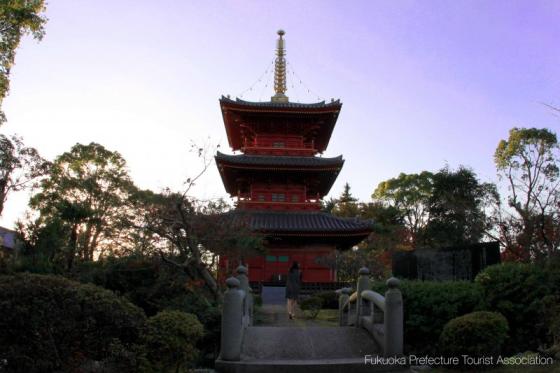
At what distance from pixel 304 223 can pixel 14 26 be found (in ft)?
55.6

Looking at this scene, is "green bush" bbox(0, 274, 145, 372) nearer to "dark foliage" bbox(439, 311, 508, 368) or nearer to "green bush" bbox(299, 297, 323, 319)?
"dark foliage" bbox(439, 311, 508, 368)

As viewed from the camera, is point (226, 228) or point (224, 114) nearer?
point (226, 228)

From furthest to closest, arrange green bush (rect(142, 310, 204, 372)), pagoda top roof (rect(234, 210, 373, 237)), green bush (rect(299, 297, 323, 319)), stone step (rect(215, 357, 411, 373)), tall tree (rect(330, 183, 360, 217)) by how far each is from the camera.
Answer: tall tree (rect(330, 183, 360, 217))
pagoda top roof (rect(234, 210, 373, 237))
green bush (rect(299, 297, 323, 319))
stone step (rect(215, 357, 411, 373))
green bush (rect(142, 310, 204, 372))

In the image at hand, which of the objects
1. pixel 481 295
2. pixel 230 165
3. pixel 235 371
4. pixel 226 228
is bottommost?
pixel 235 371

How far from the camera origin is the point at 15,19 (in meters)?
12.2

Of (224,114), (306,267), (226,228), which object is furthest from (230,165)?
(226,228)

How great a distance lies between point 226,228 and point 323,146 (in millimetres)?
17144

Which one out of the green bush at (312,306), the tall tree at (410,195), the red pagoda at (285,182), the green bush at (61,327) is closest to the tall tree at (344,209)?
the tall tree at (410,195)

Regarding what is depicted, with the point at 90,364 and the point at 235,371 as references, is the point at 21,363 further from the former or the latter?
the point at 235,371

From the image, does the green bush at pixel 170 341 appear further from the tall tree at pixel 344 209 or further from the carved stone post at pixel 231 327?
the tall tree at pixel 344 209

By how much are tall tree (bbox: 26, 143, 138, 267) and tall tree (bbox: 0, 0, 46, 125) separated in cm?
1402

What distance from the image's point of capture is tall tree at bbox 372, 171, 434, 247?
54916 mm

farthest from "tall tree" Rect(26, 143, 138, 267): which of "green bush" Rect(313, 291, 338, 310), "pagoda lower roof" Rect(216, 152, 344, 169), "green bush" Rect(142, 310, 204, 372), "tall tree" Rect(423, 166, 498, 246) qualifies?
"tall tree" Rect(423, 166, 498, 246)

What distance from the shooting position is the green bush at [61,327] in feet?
22.3
